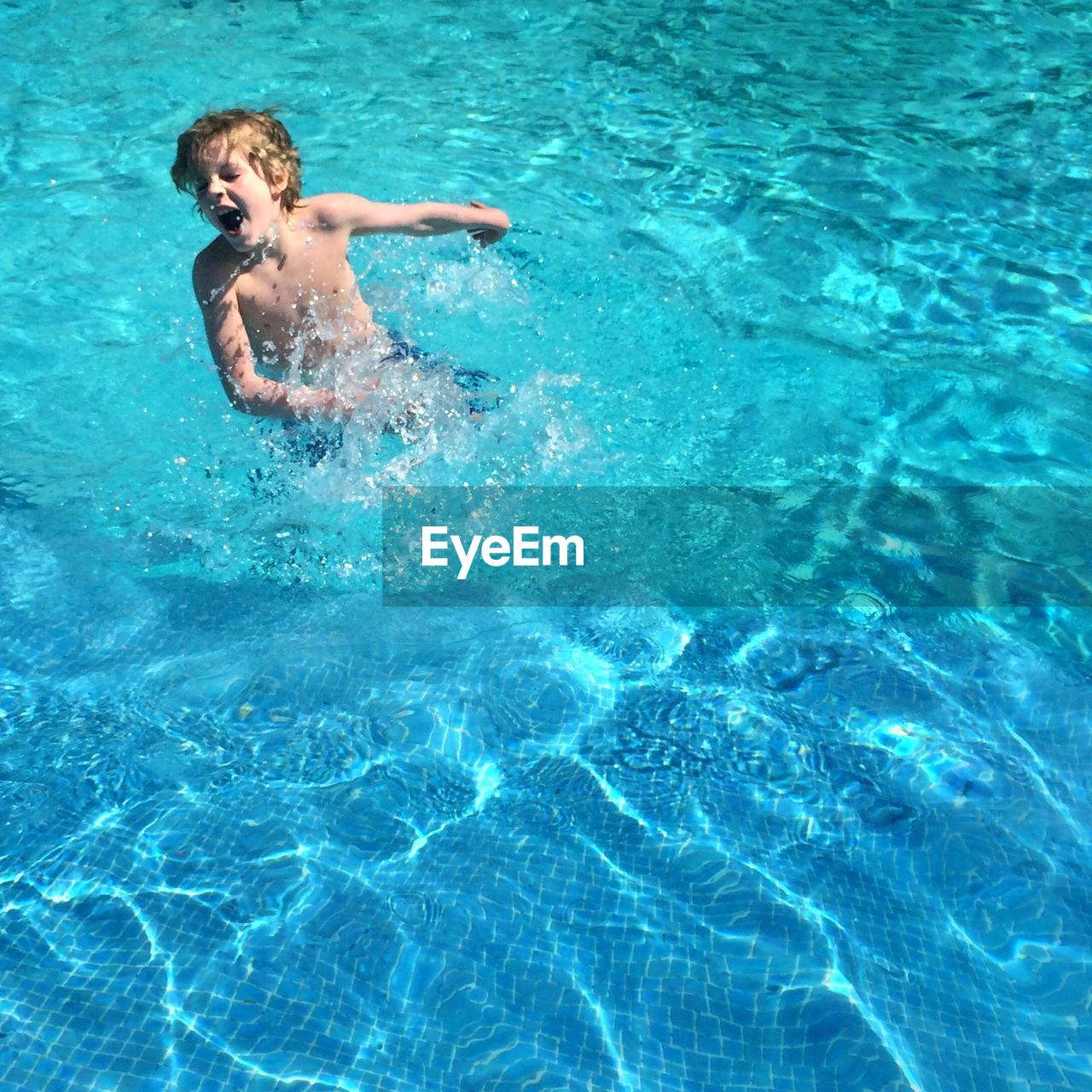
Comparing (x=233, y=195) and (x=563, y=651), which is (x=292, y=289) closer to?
(x=233, y=195)

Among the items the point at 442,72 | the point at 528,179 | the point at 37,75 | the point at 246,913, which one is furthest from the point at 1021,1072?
the point at 37,75

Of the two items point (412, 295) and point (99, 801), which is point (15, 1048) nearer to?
point (99, 801)

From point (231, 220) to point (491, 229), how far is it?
35.0 inches

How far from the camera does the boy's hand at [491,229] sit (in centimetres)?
404

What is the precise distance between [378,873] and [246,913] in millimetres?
329

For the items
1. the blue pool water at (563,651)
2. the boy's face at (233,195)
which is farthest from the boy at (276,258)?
the blue pool water at (563,651)

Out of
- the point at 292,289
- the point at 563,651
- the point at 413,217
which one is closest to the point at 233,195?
the point at 292,289

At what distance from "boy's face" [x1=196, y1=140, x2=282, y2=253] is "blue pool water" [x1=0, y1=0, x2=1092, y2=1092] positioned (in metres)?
0.89

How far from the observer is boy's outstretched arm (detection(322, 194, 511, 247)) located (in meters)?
3.98

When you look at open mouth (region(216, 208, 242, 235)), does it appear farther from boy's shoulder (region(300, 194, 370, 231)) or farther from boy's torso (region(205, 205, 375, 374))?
boy's shoulder (region(300, 194, 370, 231))

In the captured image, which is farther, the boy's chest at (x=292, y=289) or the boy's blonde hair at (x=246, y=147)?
the boy's chest at (x=292, y=289)

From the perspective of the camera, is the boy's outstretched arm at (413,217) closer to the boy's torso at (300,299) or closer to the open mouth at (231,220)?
the boy's torso at (300,299)

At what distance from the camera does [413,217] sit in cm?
404

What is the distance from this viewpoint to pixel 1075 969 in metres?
2.83
